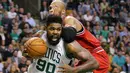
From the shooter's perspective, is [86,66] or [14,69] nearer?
[86,66]

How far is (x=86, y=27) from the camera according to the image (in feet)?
48.7

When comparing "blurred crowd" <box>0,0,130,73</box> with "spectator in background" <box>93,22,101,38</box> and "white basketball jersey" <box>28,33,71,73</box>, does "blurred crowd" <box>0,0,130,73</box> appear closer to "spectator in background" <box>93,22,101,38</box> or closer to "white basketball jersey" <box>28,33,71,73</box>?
"spectator in background" <box>93,22,101,38</box>

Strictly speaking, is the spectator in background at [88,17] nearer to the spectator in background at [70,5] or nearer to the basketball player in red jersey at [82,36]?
the spectator in background at [70,5]

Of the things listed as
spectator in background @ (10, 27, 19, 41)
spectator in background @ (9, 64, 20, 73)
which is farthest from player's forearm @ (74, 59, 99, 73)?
spectator in background @ (10, 27, 19, 41)

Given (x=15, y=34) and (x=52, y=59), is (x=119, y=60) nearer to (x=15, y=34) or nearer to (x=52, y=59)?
(x=15, y=34)

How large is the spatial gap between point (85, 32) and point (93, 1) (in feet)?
36.7

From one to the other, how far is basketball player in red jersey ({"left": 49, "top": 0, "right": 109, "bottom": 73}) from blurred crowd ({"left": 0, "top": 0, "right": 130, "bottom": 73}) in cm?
373

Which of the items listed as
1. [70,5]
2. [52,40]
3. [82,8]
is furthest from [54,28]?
[70,5]

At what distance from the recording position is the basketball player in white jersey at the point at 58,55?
5348 millimetres

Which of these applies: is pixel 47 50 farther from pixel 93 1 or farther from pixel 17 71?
pixel 93 1

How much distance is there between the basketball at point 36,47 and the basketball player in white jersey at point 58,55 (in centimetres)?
11

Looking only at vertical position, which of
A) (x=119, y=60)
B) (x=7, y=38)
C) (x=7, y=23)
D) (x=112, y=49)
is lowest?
(x=119, y=60)

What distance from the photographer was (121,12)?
17578mm

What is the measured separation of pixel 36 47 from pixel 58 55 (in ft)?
1.13
